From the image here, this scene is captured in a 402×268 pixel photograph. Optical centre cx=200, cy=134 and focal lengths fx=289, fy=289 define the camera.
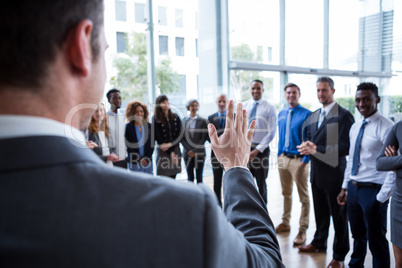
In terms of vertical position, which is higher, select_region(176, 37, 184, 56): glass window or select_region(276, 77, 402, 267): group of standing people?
select_region(176, 37, 184, 56): glass window

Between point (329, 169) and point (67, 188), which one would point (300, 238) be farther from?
point (67, 188)

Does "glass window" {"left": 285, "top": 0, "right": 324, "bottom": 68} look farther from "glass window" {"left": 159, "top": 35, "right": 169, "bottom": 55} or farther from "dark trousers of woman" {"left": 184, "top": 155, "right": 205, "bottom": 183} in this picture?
"dark trousers of woman" {"left": 184, "top": 155, "right": 205, "bottom": 183}

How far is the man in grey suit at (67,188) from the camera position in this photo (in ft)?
1.21

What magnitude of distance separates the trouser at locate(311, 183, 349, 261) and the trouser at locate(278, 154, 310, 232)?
0.27 metres

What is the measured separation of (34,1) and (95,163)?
24cm

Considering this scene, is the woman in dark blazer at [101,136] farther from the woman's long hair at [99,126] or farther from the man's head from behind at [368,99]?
the man's head from behind at [368,99]

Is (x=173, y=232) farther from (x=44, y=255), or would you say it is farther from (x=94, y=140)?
(x=94, y=140)

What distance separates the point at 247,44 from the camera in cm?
706

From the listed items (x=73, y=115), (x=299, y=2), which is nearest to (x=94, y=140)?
(x=73, y=115)

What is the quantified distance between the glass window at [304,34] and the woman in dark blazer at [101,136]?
5379 mm

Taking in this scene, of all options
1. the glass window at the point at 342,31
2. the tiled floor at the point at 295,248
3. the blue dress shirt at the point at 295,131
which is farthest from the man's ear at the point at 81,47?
the glass window at the point at 342,31

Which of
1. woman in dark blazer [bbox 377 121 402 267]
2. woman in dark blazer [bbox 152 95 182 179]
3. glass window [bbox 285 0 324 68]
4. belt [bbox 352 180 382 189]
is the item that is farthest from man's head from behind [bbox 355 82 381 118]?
glass window [bbox 285 0 324 68]

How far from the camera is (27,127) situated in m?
0.41

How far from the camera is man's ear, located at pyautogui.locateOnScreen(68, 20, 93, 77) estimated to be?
0.43 m
